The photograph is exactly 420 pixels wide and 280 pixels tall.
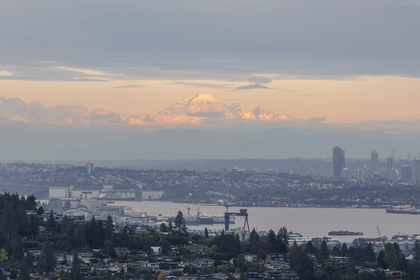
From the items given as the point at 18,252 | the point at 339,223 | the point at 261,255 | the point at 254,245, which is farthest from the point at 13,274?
the point at 339,223

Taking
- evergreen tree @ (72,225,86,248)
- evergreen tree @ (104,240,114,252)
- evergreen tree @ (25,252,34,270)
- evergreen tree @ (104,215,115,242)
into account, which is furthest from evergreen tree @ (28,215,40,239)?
evergreen tree @ (25,252,34,270)

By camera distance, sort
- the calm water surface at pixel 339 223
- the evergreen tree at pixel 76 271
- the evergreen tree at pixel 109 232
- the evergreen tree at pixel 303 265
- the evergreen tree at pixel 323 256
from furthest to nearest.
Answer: the calm water surface at pixel 339 223
the evergreen tree at pixel 109 232
the evergreen tree at pixel 323 256
the evergreen tree at pixel 303 265
the evergreen tree at pixel 76 271

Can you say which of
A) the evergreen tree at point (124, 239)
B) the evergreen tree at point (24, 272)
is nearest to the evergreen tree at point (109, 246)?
the evergreen tree at point (124, 239)

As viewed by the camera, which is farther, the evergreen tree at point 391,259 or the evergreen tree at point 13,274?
the evergreen tree at point 391,259

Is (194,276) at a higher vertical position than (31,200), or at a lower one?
lower

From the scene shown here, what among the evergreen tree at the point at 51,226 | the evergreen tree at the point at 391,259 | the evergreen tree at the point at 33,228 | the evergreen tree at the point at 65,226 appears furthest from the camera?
the evergreen tree at the point at 51,226

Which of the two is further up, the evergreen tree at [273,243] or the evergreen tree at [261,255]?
the evergreen tree at [273,243]

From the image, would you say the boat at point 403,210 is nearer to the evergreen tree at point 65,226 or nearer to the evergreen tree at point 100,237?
the evergreen tree at point 65,226

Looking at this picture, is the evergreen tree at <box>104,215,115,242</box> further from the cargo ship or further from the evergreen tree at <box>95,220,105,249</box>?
the cargo ship

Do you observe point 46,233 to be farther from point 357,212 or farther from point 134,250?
point 357,212

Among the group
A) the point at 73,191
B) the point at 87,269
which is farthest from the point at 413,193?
the point at 87,269

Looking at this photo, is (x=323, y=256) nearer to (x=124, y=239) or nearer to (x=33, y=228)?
(x=124, y=239)
